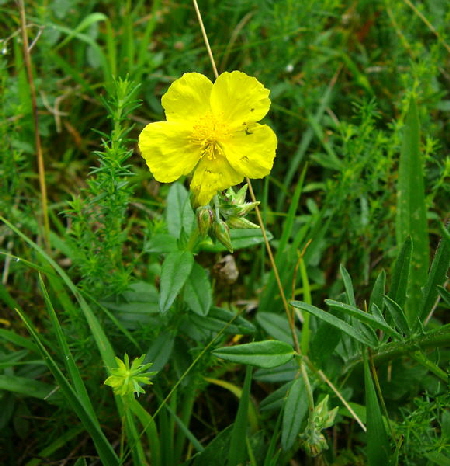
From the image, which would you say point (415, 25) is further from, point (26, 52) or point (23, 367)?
point (23, 367)

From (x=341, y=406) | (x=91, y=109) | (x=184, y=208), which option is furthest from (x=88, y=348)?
(x=91, y=109)

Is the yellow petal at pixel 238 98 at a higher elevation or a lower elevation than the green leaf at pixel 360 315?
higher

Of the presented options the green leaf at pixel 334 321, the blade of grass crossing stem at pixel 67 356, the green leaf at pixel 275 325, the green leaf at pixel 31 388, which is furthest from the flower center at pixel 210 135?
the green leaf at pixel 31 388

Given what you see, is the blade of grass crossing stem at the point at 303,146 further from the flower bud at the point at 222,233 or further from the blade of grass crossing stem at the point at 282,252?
the flower bud at the point at 222,233

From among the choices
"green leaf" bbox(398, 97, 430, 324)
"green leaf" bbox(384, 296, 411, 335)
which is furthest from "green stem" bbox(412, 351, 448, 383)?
"green leaf" bbox(398, 97, 430, 324)

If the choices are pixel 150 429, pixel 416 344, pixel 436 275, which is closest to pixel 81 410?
pixel 150 429

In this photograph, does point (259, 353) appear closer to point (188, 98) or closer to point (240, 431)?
point (240, 431)
